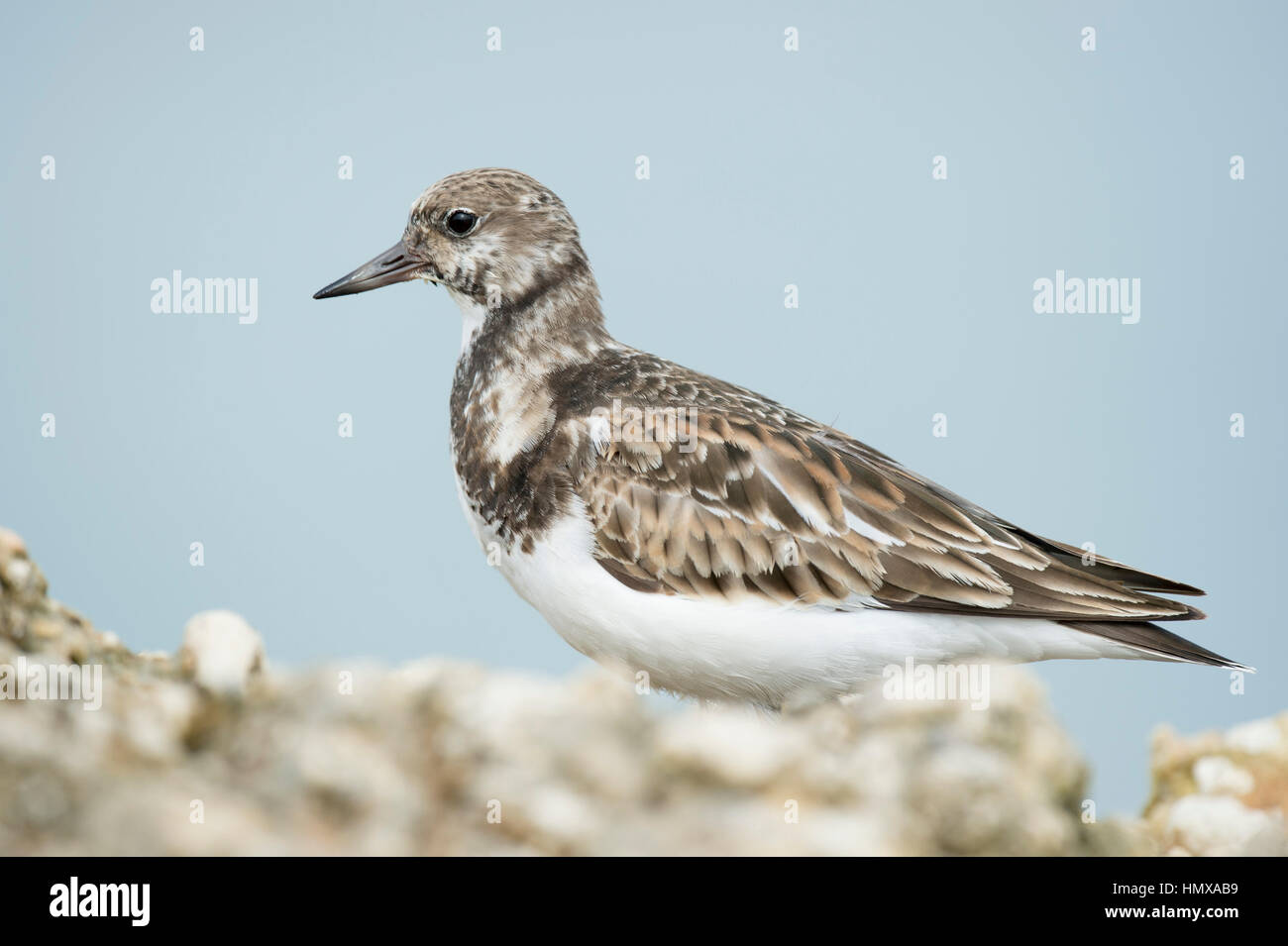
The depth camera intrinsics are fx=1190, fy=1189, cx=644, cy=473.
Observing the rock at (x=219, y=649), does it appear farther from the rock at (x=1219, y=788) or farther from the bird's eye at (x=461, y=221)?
the rock at (x=1219, y=788)

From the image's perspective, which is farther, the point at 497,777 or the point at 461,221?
the point at 461,221

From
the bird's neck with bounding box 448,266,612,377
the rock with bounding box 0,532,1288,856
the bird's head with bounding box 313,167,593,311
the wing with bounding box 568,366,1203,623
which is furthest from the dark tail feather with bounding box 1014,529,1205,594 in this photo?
the bird's head with bounding box 313,167,593,311

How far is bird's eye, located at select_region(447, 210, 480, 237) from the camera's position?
5.09 meters

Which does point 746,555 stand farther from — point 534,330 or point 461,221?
point 461,221

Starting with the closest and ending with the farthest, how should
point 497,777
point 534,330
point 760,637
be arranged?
point 497,777 < point 760,637 < point 534,330

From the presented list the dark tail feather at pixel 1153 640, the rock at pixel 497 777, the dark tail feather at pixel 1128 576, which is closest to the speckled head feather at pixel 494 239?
the rock at pixel 497 777

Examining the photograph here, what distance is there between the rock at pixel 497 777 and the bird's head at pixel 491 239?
195cm

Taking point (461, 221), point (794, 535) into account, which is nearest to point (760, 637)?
point (794, 535)

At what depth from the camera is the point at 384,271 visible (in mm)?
5312

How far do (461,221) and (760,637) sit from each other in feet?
7.24

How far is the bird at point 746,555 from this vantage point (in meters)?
4.38

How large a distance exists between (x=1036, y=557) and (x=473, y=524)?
222 centimetres
